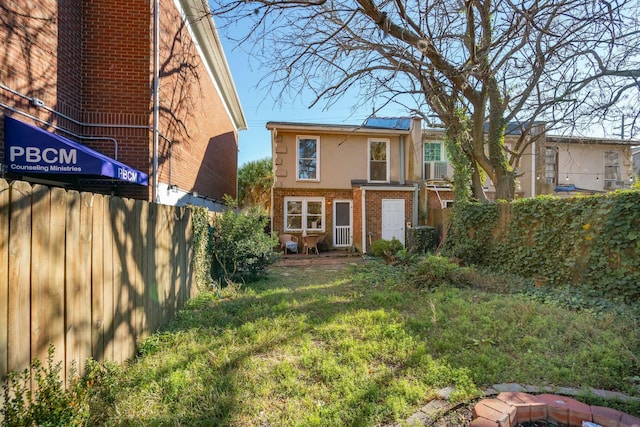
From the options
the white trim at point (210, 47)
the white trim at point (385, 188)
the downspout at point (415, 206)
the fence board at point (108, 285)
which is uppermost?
the white trim at point (210, 47)

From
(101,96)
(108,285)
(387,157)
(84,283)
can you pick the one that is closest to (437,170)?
(387,157)

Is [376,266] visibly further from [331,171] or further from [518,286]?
[331,171]

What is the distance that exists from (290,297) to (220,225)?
7.85ft

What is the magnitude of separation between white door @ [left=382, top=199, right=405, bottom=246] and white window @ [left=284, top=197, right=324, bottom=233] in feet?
8.83

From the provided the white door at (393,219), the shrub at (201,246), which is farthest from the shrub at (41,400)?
the white door at (393,219)

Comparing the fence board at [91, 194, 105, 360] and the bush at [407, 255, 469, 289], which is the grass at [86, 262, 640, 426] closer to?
the fence board at [91, 194, 105, 360]

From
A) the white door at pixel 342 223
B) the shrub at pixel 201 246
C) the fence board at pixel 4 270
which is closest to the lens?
the fence board at pixel 4 270

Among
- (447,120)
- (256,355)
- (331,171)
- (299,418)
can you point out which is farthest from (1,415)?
(331,171)

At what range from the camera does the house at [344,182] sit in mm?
12789

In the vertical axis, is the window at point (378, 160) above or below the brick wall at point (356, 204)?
above

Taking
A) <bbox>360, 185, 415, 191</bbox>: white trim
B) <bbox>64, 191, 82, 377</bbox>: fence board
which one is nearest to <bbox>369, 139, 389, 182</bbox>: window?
<bbox>360, 185, 415, 191</bbox>: white trim

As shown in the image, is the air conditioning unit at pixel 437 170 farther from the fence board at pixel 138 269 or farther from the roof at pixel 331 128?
the fence board at pixel 138 269

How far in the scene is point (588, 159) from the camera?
16109 mm

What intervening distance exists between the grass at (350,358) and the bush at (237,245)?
5.00ft
